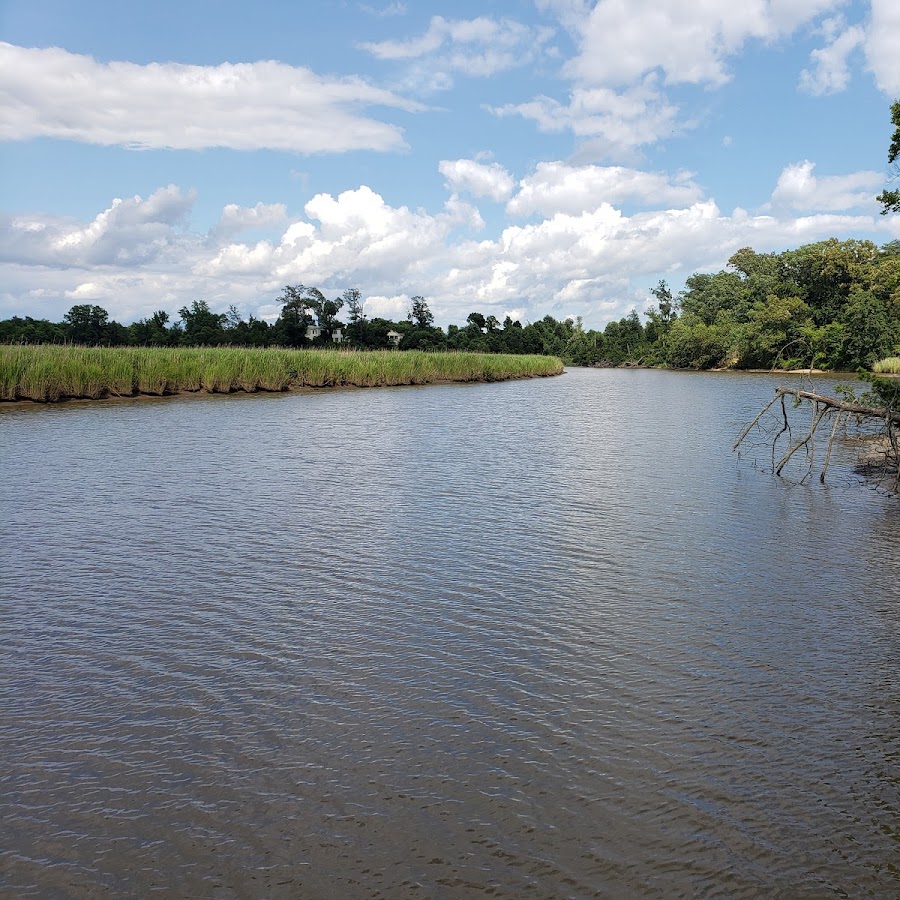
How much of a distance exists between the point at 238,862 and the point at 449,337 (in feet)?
316

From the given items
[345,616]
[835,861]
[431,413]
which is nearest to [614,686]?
[835,861]

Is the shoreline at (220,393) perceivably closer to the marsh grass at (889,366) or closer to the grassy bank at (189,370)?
the grassy bank at (189,370)

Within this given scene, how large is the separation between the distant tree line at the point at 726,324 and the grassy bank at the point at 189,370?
21288 millimetres

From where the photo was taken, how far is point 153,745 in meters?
4.33

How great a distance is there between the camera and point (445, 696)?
4961 millimetres

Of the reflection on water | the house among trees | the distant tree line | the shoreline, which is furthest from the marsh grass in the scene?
the house among trees

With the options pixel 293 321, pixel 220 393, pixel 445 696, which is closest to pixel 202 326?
pixel 293 321

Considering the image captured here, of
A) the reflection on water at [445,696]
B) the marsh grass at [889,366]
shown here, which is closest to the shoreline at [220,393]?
the reflection on water at [445,696]

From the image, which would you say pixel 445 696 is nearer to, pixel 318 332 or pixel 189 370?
pixel 189 370

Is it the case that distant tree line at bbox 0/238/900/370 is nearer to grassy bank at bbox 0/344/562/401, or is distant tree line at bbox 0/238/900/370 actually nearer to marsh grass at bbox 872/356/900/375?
marsh grass at bbox 872/356/900/375

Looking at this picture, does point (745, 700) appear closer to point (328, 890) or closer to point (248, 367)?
point (328, 890)

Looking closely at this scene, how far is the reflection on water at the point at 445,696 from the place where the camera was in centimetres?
346

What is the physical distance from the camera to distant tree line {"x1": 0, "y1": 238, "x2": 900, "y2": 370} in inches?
2360

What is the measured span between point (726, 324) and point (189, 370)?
64386 mm
